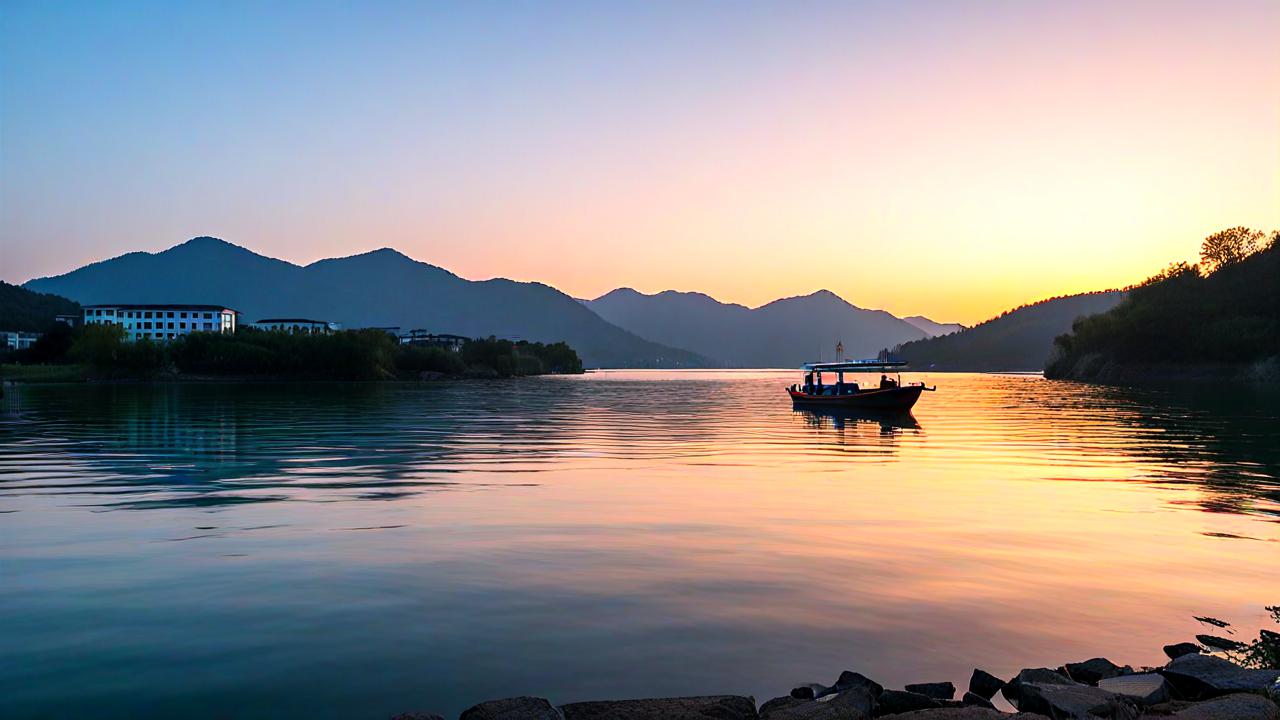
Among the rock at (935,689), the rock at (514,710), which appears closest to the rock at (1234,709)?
the rock at (935,689)

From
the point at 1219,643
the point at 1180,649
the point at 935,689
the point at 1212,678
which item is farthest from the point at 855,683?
the point at 1219,643

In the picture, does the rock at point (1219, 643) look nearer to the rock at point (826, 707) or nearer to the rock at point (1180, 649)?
the rock at point (1180, 649)

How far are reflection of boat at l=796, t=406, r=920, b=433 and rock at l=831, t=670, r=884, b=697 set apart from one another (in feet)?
167

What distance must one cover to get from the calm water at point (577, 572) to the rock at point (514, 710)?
3.07 ft

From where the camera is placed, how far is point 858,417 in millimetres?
77562

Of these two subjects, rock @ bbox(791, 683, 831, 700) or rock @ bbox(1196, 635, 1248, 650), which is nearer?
rock @ bbox(791, 683, 831, 700)

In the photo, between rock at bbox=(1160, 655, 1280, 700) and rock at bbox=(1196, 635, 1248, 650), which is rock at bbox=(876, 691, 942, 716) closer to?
rock at bbox=(1160, 655, 1280, 700)

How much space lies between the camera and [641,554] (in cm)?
1939

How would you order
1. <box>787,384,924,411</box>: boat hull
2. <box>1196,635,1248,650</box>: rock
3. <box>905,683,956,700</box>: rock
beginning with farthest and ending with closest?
<box>787,384,924,411</box>: boat hull < <box>1196,635,1248,650</box>: rock < <box>905,683,956,700</box>: rock

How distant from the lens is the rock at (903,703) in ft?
33.8

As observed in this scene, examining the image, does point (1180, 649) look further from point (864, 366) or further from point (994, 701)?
point (864, 366)

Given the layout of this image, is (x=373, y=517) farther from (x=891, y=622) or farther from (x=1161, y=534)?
(x=1161, y=534)

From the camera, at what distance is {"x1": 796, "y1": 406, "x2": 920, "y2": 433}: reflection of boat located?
66.0 meters

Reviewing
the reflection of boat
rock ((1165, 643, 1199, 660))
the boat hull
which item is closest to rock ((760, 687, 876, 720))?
rock ((1165, 643, 1199, 660))
